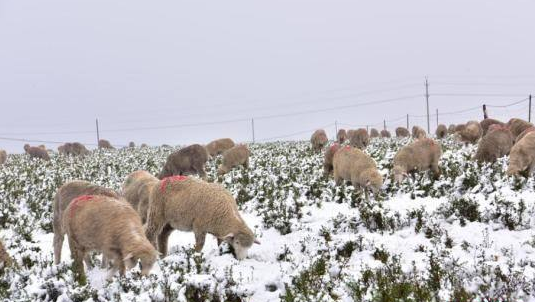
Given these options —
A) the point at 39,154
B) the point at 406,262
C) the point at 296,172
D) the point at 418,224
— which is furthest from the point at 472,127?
the point at 39,154

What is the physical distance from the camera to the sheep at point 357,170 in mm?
10430

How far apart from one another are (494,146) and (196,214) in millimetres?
9241

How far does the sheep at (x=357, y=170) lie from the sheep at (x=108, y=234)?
18.9ft

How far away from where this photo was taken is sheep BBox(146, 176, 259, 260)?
701 cm

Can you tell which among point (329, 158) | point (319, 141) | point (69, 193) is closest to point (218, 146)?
point (319, 141)

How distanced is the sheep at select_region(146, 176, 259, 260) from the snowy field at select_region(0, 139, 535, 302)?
1.10ft

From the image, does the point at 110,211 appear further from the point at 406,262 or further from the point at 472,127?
the point at 472,127

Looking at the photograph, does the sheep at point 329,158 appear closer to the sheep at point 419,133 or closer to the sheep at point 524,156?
the sheep at point 524,156

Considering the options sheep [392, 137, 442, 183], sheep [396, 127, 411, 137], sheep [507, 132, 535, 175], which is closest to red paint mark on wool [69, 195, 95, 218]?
sheep [392, 137, 442, 183]

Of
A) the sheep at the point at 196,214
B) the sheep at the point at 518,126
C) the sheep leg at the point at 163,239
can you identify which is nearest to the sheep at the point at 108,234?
the sheep at the point at 196,214

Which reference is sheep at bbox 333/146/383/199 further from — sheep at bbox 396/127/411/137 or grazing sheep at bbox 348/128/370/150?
sheep at bbox 396/127/411/137

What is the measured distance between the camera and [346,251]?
7.16 metres

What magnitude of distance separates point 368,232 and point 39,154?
2662 cm

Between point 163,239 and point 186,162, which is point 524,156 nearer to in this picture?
point 163,239
